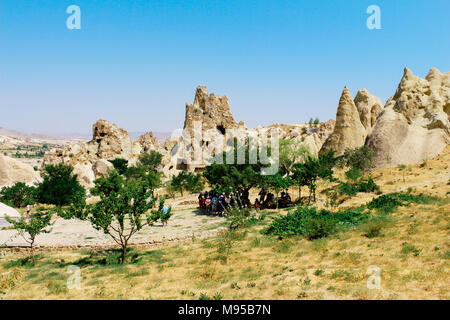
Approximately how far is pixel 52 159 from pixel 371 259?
6330 centimetres

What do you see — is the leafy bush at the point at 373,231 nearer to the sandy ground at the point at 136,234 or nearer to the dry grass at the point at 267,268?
the dry grass at the point at 267,268

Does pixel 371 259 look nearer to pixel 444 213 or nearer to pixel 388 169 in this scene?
pixel 444 213

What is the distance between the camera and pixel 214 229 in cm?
1564

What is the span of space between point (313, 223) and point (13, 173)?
41.6m

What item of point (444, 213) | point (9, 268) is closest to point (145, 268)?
point (9, 268)

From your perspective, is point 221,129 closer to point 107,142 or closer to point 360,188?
point 107,142

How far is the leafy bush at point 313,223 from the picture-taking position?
12453mm

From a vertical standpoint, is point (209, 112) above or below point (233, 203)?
above

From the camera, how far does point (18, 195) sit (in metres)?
32.0

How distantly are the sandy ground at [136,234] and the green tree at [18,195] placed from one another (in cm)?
1477

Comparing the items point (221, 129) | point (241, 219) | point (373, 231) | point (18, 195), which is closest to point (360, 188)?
point (373, 231)

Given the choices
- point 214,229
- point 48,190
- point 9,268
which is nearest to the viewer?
point 9,268

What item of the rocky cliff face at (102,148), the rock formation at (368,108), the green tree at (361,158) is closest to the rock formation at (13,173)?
the rocky cliff face at (102,148)
